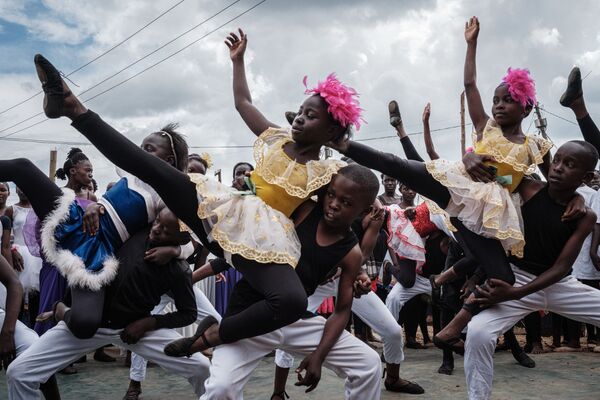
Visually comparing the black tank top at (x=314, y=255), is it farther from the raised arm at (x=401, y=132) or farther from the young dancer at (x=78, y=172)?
the young dancer at (x=78, y=172)

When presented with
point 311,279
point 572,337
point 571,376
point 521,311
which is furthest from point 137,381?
point 572,337

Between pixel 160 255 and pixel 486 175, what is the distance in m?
2.63

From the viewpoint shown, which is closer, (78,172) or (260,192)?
(260,192)

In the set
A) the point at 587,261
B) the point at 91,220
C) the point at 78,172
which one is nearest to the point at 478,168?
the point at 91,220

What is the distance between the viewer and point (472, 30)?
206 inches

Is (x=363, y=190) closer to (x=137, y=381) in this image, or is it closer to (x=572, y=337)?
(x=137, y=381)

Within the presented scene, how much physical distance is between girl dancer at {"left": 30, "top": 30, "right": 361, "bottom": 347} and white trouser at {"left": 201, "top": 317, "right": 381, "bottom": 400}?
143mm

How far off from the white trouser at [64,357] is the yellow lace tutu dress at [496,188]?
7.76 feet

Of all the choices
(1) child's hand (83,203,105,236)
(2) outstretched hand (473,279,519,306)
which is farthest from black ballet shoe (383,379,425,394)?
(1) child's hand (83,203,105,236)

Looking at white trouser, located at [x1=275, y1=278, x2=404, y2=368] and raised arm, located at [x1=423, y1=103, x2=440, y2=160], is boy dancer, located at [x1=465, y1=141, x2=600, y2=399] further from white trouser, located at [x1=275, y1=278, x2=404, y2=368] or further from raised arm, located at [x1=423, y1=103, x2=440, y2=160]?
raised arm, located at [x1=423, y1=103, x2=440, y2=160]

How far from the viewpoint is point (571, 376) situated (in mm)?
6547

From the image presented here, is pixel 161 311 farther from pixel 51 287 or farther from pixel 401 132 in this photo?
pixel 401 132

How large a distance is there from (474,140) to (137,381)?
3.88 m

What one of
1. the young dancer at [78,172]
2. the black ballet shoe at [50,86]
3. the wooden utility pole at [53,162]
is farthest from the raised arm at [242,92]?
the wooden utility pole at [53,162]
